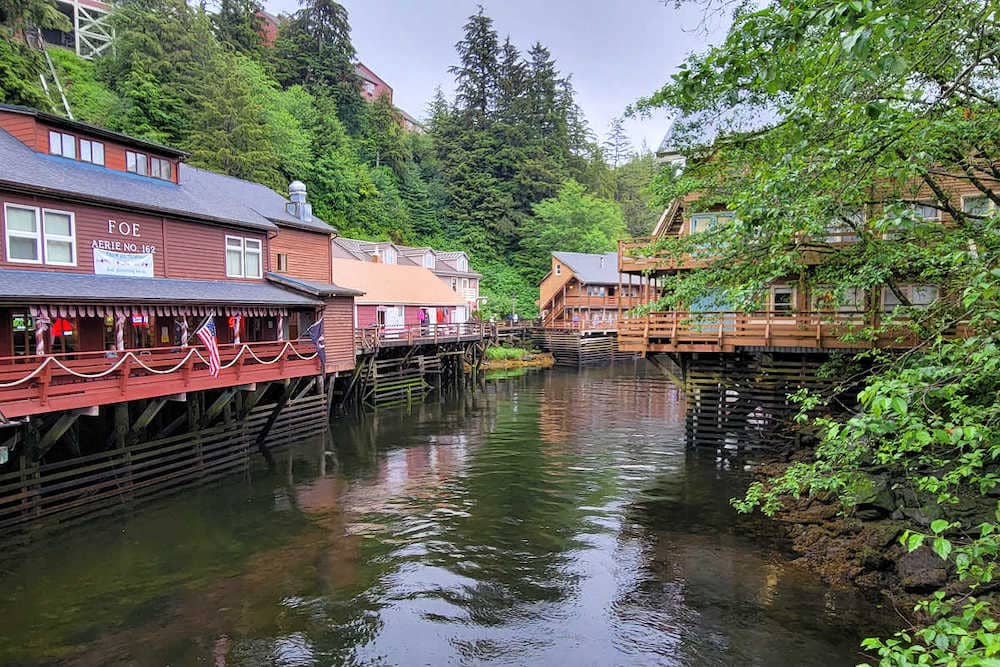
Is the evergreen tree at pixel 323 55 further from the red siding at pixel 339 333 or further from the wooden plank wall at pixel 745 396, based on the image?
the wooden plank wall at pixel 745 396

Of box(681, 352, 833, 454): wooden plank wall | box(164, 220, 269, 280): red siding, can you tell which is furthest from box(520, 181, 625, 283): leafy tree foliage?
box(164, 220, 269, 280): red siding

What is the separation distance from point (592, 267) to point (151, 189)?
148 ft

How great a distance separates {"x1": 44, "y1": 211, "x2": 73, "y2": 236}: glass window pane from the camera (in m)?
14.9

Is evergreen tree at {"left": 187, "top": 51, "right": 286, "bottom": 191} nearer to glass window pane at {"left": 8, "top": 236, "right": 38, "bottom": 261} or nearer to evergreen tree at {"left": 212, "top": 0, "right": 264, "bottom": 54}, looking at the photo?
evergreen tree at {"left": 212, "top": 0, "right": 264, "bottom": 54}

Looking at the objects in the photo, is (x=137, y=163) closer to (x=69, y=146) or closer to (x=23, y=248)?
(x=69, y=146)

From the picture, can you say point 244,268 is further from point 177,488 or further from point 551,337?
point 551,337

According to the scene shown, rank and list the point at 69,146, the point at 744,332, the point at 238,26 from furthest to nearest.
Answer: the point at 238,26, the point at 744,332, the point at 69,146

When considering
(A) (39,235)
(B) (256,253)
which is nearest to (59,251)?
(A) (39,235)

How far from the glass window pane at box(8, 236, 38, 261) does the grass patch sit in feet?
122

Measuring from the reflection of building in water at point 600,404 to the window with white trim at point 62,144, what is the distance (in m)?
19.1

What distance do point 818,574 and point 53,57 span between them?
56661 millimetres

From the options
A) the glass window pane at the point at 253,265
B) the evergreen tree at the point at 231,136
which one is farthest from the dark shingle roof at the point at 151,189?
the evergreen tree at the point at 231,136

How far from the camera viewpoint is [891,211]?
6395 millimetres

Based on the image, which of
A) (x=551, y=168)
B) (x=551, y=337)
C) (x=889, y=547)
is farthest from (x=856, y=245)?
(x=551, y=168)
